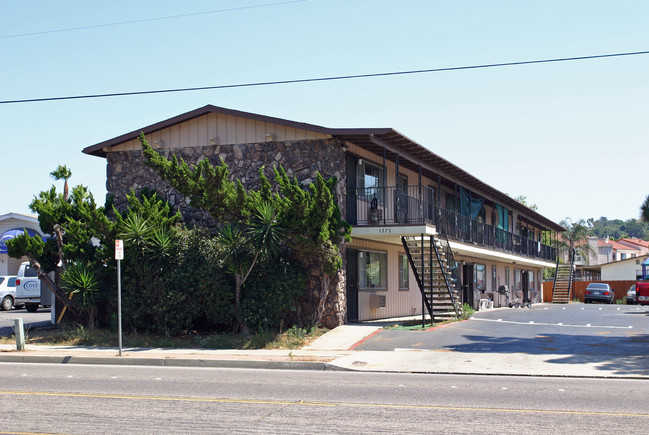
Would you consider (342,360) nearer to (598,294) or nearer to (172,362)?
(172,362)

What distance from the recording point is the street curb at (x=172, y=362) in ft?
47.0

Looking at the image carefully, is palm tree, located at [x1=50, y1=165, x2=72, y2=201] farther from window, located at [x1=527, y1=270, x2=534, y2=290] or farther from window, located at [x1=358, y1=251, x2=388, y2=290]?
window, located at [x1=527, y1=270, x2=534, y2=290]

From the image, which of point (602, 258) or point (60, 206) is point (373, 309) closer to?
point (60, 206)

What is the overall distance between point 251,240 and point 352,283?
17.5 ft

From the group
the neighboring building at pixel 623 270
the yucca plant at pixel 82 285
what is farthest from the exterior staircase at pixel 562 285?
the yucca plant at pixel 82 285

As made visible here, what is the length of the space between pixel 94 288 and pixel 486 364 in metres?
10.5

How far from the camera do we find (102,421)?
26.7 ft

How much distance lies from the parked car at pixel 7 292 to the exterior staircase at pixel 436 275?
64.8 feet

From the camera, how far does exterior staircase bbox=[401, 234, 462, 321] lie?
22094 millimetres

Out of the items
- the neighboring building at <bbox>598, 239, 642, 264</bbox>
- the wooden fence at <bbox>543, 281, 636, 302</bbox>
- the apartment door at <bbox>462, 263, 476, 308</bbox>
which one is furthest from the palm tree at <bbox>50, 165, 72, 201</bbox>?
the neighboring building at <bbox>598, 239, 642, 264</bbox>

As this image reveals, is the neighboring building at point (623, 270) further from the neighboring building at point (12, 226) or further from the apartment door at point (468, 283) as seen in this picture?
the neighboring building at point (12, 226)

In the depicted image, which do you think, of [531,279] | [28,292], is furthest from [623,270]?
[28,292]

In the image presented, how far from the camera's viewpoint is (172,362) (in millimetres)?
14883

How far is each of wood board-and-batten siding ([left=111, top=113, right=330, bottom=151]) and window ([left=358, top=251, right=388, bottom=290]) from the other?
4.60 m
